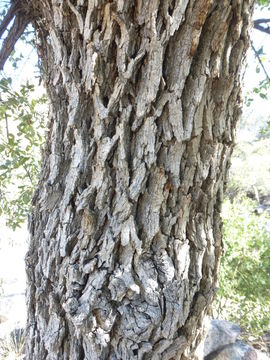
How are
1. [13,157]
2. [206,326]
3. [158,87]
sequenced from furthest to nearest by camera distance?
[13,157] → [206,326] → [158,87]

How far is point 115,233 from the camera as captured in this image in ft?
3.69

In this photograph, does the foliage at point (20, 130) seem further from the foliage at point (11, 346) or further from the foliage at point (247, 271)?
the foliage at point (247, 271)

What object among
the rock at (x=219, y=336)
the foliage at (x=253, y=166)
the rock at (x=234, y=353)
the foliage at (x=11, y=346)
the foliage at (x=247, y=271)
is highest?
the foliage at (x=253, y=166)

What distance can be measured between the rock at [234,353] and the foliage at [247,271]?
1138 mm

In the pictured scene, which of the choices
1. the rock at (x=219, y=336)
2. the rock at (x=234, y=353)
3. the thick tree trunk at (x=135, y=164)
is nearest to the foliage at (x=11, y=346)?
the rock at (x=219, y=336)

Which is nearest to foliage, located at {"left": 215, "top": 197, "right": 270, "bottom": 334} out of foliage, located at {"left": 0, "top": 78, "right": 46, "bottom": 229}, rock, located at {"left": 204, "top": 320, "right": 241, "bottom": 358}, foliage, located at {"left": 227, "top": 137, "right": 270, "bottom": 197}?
rock, located at {"left": 204, "top": 320, "right": 241, "bottom": 358}

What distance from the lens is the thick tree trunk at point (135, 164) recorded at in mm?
1075

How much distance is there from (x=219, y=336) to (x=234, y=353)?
208mm

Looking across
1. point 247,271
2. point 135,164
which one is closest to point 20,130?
point 135,164

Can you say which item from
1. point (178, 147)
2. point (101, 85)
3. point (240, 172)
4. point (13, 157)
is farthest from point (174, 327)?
point (240, 172)

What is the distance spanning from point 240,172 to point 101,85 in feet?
52.4

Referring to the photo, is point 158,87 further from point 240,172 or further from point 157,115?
point 240,172

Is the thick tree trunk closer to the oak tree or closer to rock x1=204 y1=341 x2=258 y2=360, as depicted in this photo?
A: the oak tree

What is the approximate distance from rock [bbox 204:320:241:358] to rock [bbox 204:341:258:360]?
32mm
